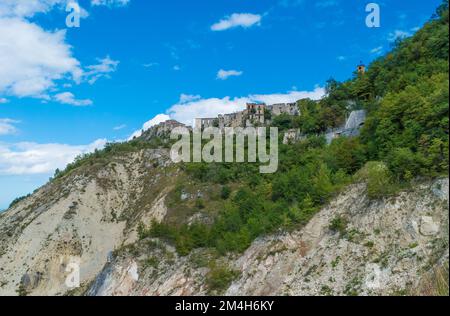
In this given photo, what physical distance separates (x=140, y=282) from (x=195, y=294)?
6.76 m

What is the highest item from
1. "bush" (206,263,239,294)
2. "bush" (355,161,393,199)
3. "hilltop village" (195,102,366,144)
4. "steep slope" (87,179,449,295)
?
"hilltop village" (195,102,366,144)

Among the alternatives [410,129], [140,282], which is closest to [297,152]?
[410,129]

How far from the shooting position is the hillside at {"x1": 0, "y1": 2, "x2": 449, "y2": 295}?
23922 millimetres

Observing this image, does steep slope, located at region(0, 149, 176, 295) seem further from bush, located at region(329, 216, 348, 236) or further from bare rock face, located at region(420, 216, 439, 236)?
bare rock face, located at region(420, 216, 439, 236)

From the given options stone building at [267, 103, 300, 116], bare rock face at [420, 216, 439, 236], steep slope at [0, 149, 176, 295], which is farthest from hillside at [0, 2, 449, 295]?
stone building at [267, 103, 300, 116]

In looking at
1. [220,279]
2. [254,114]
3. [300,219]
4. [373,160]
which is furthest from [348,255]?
[254,114]

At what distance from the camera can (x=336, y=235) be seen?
2698cm

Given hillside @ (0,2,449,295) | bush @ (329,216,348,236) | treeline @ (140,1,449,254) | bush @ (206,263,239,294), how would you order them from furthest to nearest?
1. bush @ (206,263,239,294)
2. bush @ (329,216,348,236)
3. treeline @ (140,1,449,254)
4. hillside @ (0,2,449,295)

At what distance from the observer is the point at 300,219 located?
29.9 meters

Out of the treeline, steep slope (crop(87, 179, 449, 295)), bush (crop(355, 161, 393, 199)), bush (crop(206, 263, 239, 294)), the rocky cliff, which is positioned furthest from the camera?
bush (crop(206, 263, 239, 294))

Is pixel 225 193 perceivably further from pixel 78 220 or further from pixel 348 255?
pixel 348 255

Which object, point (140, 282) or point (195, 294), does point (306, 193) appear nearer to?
point (195, 294)

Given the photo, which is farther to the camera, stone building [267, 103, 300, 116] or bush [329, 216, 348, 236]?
stone building [267, 103, 300, 116]

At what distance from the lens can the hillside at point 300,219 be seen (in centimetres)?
2392
